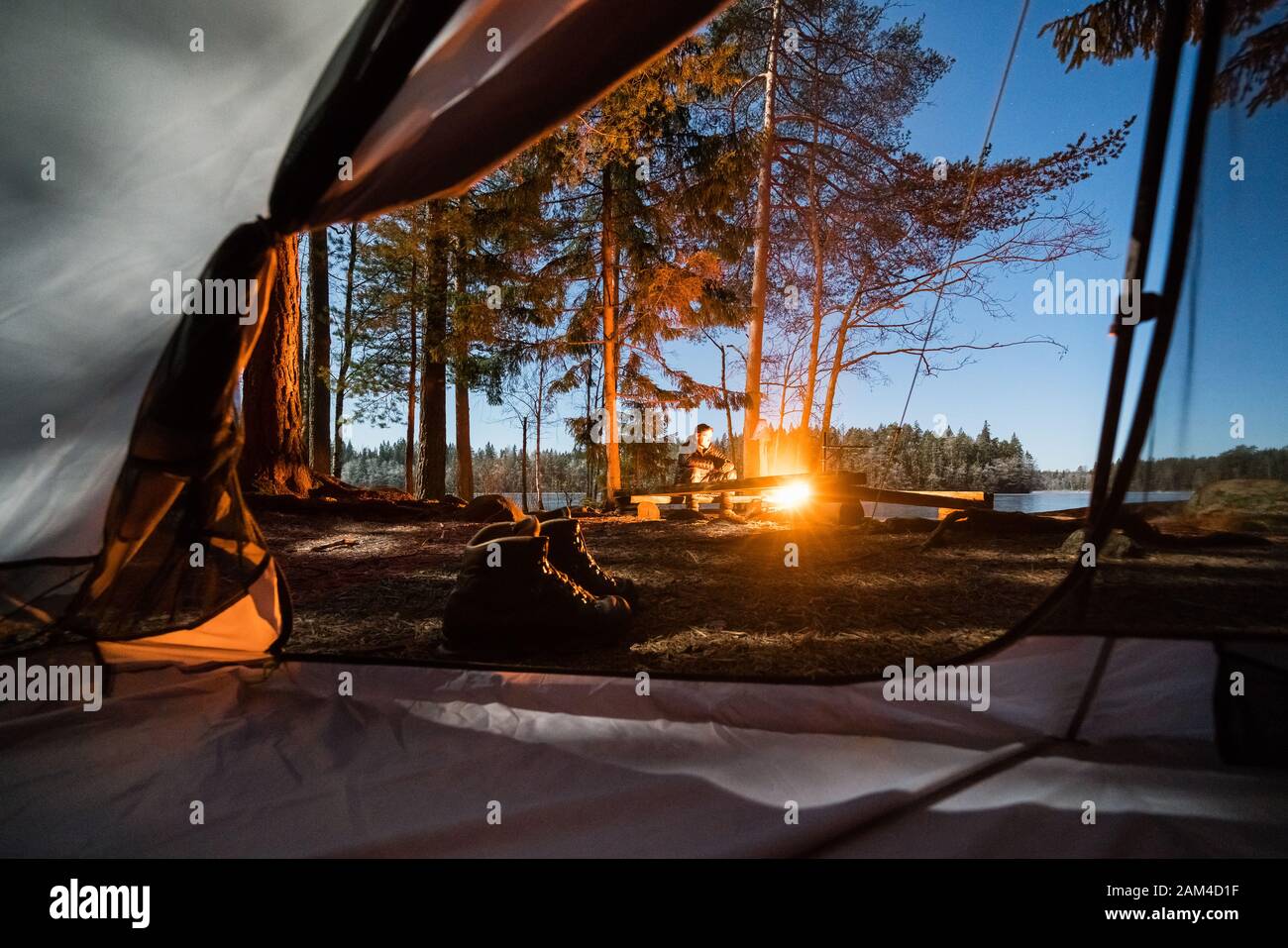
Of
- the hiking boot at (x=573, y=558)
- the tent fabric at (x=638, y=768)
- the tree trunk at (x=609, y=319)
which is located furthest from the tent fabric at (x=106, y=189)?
the tree trunk at (x=609, y=319)

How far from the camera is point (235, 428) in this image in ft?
5.00

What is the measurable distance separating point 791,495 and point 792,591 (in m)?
2.91

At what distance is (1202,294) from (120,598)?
9.65 feet

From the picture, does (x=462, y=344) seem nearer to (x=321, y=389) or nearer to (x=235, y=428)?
(x=321, y=389)

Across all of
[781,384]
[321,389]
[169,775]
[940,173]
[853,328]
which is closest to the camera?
[169,775]

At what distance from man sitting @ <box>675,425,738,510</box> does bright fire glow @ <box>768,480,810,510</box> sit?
5.04 feet

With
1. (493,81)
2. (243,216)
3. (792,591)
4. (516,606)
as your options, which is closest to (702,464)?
(792,591)

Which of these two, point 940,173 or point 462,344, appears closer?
point 940,173

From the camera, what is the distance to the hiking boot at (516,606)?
207cm

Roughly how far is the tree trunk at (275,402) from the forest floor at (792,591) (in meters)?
0.60

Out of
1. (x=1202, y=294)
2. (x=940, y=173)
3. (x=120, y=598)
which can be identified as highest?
(x=940, y=173)

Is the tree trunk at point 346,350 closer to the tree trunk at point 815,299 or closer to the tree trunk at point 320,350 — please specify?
the tree trunk at point 320,350

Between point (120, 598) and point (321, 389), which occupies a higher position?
point (321, 389)

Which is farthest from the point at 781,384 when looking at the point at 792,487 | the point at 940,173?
the point at 792,487
